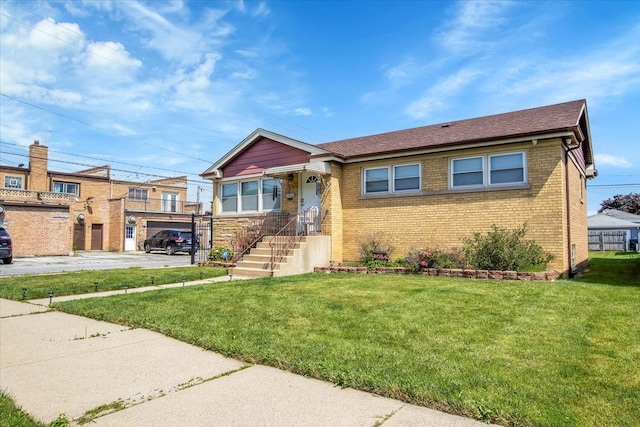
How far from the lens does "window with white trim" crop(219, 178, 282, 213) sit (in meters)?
16.6

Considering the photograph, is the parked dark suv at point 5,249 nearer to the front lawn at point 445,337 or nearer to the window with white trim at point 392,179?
the front lawn at point 445,337

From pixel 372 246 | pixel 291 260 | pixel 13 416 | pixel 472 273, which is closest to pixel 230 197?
pixel 291 260

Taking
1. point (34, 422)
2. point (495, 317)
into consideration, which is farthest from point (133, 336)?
point (495, 317)

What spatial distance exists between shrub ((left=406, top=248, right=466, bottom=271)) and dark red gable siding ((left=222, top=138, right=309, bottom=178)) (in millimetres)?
5741

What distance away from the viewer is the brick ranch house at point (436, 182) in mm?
11141

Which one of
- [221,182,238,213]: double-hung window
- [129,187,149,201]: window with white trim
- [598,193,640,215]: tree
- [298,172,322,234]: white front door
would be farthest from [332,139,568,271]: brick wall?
[598,193,640,215]: tree

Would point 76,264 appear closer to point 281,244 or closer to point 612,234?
point 281,244

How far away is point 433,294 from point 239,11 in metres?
12.2

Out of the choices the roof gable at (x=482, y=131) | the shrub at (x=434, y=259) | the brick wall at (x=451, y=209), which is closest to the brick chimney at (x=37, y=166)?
the roof gable at (x=482, y=131)

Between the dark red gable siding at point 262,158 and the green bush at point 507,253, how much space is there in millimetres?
6953

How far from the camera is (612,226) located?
3216 cm

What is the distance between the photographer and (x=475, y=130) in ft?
42.4

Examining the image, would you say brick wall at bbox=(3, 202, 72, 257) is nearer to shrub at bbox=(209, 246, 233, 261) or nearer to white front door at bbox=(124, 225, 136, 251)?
white front door at bbox=(124, 225, 136, 251)

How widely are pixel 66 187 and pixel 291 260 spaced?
33.1 metres
